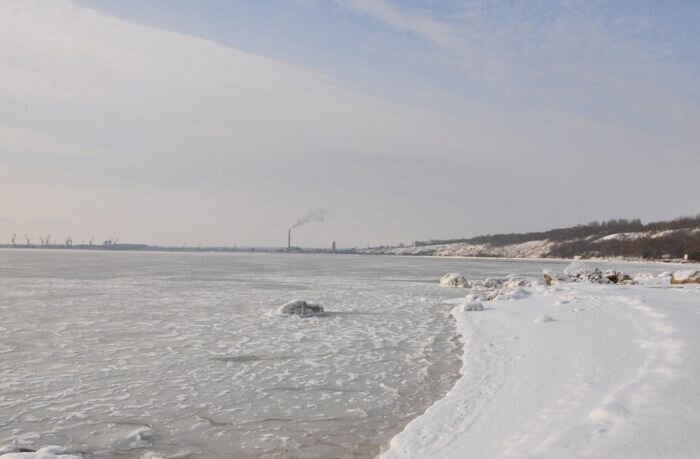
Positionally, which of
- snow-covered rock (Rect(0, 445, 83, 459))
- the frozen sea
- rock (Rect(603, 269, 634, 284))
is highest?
rock (Rect(603, 269, 634, 284))

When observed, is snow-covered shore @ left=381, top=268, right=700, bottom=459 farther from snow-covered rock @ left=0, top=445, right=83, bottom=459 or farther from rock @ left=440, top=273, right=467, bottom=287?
rock @ left=440, top=273, right=467, bottom=287

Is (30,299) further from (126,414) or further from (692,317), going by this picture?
(692,317)

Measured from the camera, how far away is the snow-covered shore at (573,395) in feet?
15.0

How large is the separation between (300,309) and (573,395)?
10705 millimetres

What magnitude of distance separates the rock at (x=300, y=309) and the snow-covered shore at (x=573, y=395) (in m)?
5.50

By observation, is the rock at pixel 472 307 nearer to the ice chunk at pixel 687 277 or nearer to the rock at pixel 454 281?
the rock at pixel 454 281

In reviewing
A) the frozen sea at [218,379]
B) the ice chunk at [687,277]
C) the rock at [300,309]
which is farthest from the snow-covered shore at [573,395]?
the ice chunk at [687,277]

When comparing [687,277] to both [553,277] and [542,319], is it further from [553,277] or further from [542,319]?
[542,319]

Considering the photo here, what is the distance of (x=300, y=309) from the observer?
1622 cm

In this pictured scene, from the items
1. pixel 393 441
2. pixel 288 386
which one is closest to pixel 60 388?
pixel 288 386

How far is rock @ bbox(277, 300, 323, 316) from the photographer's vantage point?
1612cm

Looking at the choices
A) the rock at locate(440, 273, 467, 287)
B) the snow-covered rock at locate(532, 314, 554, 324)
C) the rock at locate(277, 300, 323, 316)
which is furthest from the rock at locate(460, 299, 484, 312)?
the rock at locate(440, 273, 467, 287)

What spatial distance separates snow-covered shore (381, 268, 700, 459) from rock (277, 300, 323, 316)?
550cm

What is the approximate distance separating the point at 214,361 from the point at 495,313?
31.6 feet
